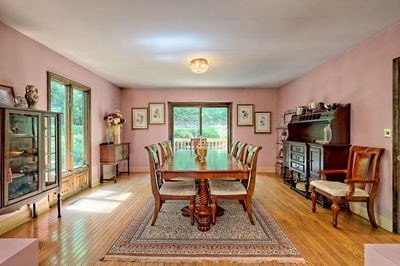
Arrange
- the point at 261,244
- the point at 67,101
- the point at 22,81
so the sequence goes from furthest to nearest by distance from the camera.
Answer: the point at 67,101
the point at 22,81
the point at 261,244

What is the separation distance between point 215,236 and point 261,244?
0.50 meters

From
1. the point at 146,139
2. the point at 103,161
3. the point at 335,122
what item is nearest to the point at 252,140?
the point at 146,139

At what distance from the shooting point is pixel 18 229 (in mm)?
3109

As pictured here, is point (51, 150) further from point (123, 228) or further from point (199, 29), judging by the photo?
point (199, 29)

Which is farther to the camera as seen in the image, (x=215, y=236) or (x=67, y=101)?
(x=67, y=101)

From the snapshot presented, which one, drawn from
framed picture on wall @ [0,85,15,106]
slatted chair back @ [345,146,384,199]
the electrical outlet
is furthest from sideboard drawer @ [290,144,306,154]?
framed picture on wall @ [0,85,15,106]

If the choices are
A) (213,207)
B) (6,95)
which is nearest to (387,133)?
(213,207)

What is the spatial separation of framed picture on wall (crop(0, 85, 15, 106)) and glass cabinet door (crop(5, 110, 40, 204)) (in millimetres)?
284

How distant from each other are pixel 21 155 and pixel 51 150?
59 cm

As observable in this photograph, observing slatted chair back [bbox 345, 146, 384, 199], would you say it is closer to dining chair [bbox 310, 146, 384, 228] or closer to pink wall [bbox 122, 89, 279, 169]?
dining chair [bbox 310, 146, 384, 228]

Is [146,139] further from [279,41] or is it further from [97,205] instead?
[279,41]

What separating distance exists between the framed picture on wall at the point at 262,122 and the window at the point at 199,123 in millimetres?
778

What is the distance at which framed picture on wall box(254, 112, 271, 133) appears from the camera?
294 inches

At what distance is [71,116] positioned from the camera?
487 cm
